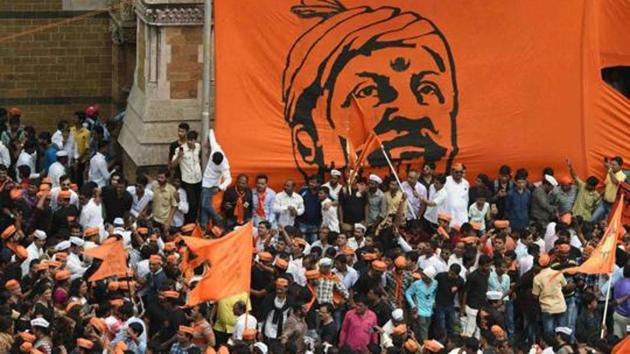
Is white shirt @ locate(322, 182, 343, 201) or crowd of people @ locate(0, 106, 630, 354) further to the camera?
white shirt @ locate(322, 182, 343, 201)

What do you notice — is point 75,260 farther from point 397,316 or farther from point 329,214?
point 397,316

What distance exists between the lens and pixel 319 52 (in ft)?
103

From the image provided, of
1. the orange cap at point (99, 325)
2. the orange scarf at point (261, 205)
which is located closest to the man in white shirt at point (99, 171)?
the orange scarf at point (261, 205)

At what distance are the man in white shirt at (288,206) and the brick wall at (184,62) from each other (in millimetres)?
2721

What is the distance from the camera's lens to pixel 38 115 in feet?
118

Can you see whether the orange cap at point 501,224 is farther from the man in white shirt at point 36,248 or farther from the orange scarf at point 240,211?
the man in white shirt at point 36,248

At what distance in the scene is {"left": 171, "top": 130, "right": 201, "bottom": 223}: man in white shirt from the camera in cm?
3098

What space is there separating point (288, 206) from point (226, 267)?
370 centimetres

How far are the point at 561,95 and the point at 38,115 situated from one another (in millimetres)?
8226

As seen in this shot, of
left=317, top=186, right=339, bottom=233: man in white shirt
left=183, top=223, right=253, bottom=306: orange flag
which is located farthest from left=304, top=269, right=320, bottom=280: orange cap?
left=317, top=186, right=339, bottom=233: man in white shirt

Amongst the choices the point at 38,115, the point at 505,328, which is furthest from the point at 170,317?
the point at 38,115

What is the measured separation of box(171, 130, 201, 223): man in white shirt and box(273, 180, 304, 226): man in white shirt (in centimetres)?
→ 113

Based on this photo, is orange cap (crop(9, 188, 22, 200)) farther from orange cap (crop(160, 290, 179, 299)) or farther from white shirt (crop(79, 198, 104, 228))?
orange cap (crop(160, 290, 179, 299))

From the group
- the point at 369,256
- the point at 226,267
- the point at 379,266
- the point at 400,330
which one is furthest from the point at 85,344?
the point at 369,256
